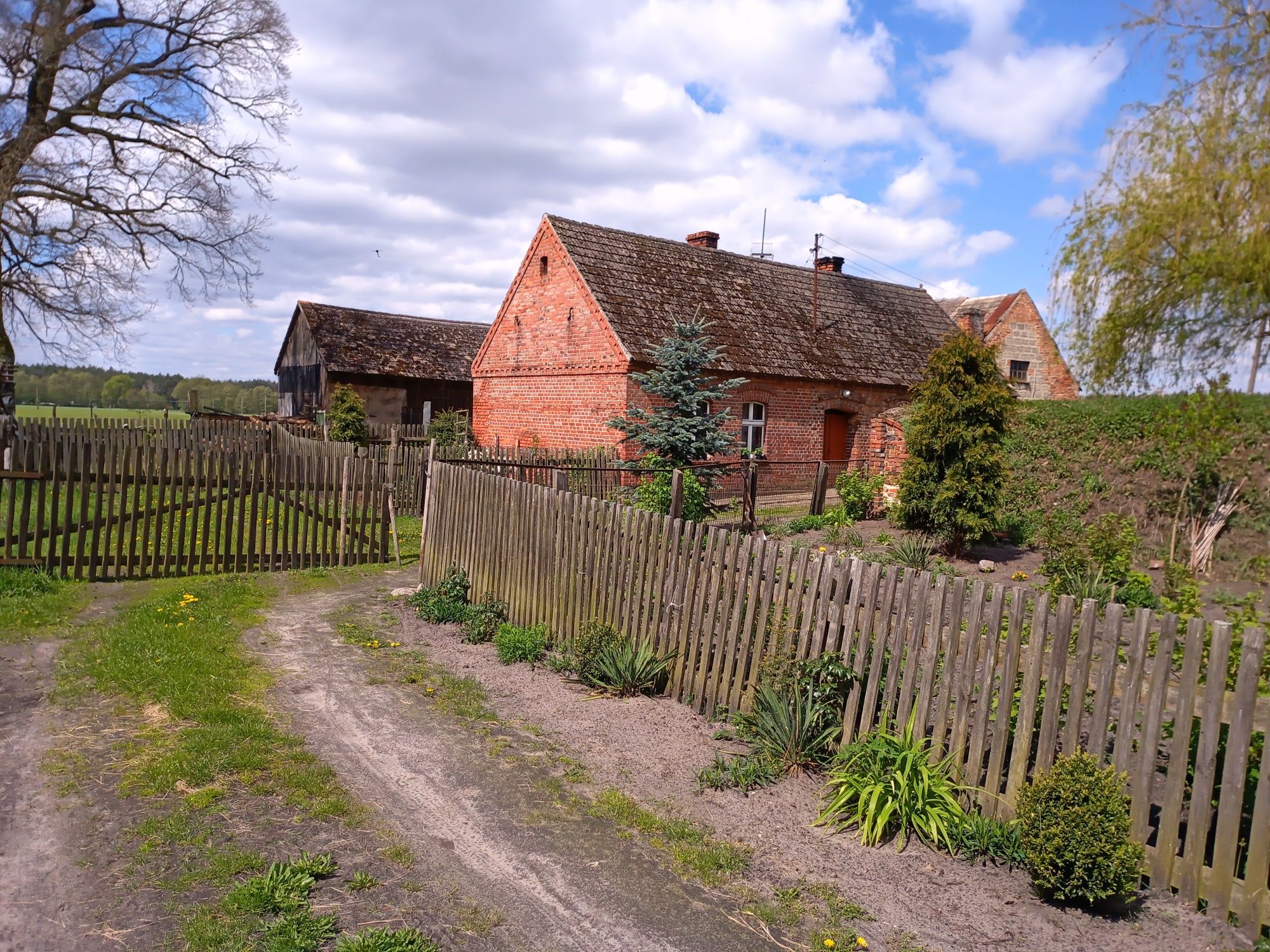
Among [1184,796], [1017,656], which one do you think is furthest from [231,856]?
[1184,796]

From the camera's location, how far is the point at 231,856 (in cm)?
405

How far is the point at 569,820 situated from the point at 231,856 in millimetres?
1722

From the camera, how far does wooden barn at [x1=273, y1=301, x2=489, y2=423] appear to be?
31.9m

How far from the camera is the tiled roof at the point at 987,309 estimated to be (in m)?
30.8

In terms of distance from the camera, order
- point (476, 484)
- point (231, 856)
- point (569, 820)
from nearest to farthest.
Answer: point (231, 856)
point (569, 820)
point (476, 484)

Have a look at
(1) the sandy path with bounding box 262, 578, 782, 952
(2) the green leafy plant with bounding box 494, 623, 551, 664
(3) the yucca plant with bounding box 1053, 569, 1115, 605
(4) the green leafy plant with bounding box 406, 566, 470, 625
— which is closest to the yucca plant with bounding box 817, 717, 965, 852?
(1) the sandy path with bounding box 262, 578, 782, 952

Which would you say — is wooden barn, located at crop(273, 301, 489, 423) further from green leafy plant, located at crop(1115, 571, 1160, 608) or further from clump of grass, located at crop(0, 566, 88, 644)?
green leafy plant, located at crop(1115, 571, 1160, 608)

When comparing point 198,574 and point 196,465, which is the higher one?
point 196,465

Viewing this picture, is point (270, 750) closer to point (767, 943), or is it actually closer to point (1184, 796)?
point (767, 943)

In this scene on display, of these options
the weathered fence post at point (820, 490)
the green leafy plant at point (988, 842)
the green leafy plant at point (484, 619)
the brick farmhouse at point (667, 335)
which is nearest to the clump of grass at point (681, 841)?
the green leafy plant at point (988, 842)

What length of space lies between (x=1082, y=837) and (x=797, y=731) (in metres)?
1.80

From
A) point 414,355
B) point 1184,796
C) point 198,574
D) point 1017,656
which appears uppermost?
point 414,355

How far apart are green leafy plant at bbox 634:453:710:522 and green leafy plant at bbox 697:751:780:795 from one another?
24.8 feet

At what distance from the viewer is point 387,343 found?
3378 cm
